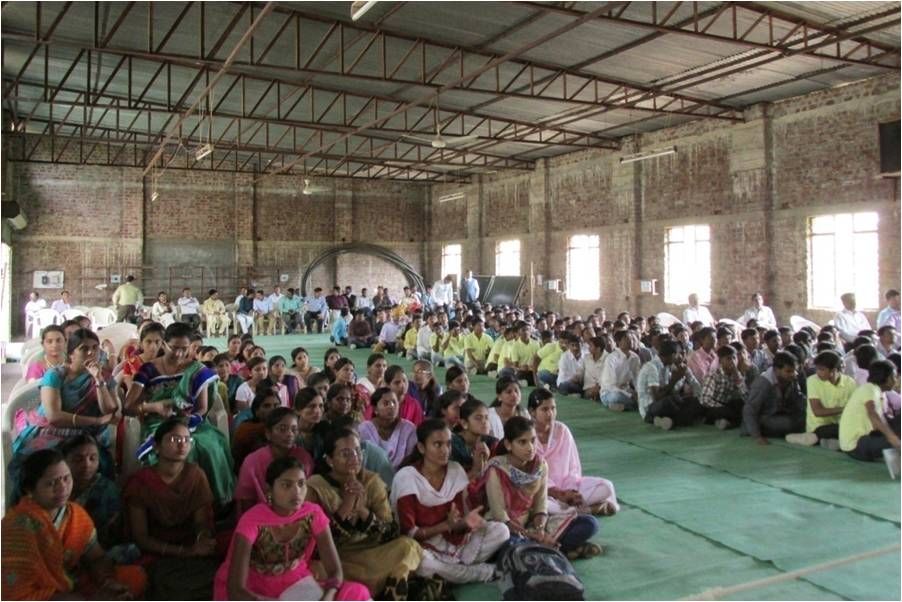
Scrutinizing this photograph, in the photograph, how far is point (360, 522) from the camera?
345 centimetres

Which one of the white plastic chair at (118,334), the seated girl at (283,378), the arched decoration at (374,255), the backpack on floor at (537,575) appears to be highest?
the arched decoration at (374,255)

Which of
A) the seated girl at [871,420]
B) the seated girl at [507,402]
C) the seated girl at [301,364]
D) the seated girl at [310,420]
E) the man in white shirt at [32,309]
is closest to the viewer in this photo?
the seated girl at [310,420]

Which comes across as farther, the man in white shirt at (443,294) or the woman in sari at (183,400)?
the man in white shirt at (443,294)

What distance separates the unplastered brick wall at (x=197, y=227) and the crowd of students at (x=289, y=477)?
50.8 ft

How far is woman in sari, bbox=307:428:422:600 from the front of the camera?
3.29m

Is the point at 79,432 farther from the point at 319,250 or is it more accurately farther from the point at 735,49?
the point at 319,250

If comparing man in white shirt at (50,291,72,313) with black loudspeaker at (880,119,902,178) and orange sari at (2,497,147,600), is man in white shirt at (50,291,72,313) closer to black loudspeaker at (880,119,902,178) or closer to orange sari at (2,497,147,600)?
orange sari at (2,497,147,600)

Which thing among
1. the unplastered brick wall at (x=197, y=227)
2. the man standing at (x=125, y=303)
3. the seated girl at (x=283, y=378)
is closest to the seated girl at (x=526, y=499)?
the seated girl at (x=283, y=378)

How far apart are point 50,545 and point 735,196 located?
12.9 m

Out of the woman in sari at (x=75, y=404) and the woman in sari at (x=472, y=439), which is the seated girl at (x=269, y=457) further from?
the woman in sari at (x=472, y=439)

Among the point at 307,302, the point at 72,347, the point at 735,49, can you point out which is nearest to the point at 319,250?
the point at 307,302

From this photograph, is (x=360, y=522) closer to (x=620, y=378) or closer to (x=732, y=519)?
(x=732, y=519)

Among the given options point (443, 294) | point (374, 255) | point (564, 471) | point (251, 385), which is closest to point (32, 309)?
point (443, 294)

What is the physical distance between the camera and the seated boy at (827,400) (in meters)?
6.01
